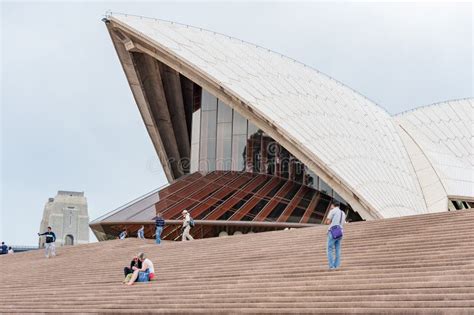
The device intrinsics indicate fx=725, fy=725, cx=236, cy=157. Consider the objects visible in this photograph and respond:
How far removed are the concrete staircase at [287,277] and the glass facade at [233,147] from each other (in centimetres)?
1141

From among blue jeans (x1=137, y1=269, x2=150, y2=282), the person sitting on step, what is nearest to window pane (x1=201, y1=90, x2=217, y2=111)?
the person sitting on step

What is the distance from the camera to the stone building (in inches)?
2013

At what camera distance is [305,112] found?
2739 centimetres

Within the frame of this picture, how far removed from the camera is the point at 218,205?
80.7ft

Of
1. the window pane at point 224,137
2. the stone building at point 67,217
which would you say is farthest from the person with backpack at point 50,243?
the stone building at point 67,217

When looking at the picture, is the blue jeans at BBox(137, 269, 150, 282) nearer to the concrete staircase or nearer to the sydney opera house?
the concrete staircase

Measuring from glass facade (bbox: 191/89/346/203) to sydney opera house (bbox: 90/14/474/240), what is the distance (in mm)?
52

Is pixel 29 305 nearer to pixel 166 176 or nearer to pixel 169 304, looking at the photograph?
pixel 169 304

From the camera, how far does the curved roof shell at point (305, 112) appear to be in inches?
957

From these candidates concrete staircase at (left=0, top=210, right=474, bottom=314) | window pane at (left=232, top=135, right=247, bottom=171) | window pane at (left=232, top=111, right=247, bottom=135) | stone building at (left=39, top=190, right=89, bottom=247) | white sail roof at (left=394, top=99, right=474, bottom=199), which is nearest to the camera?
concrete staircase at (left=0, top=210, right=474, bottom=314)

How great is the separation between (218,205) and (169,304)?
15.1 meters

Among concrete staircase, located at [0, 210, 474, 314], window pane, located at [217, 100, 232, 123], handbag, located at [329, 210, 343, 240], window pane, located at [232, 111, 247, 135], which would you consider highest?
window pane, located at [217, 100, 232, 123]

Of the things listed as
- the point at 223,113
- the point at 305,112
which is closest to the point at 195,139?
the point at 223,113

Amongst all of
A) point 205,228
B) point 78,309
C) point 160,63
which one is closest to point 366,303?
point 78,309
